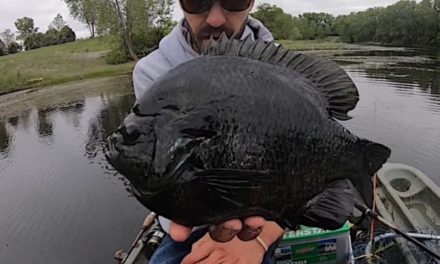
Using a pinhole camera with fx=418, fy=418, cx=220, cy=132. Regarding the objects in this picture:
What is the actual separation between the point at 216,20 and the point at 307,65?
0.56m

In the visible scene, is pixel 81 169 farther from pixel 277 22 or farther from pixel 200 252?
pixel 277 22

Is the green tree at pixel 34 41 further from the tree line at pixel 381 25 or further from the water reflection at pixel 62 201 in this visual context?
the water reflection at pixel 62 201

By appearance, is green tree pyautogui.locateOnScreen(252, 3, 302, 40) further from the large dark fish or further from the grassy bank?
the large dark fish

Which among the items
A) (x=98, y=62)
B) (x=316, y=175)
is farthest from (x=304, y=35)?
(x=316, y=175)

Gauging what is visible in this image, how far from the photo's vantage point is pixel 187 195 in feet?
4.09

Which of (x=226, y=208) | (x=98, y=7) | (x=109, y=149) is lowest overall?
(x=226, y=208)

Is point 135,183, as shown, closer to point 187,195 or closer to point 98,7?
point 187,195

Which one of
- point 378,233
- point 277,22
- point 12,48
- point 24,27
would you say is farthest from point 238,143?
point 24,27

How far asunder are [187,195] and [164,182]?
8 centimetres

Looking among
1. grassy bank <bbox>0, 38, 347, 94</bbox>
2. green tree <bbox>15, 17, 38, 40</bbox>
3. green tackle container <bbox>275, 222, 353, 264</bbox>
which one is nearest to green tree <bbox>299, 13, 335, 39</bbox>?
grassy bank <bbox>0, 38, 347, 94</bbox>

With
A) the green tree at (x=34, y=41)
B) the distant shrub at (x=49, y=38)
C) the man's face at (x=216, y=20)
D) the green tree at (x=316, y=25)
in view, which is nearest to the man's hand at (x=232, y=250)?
the man's face at (x=216, y=20)

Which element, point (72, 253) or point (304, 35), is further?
point (304, 35)

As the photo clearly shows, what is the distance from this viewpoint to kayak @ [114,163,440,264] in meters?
3.72

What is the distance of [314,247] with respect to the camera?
148 inches
